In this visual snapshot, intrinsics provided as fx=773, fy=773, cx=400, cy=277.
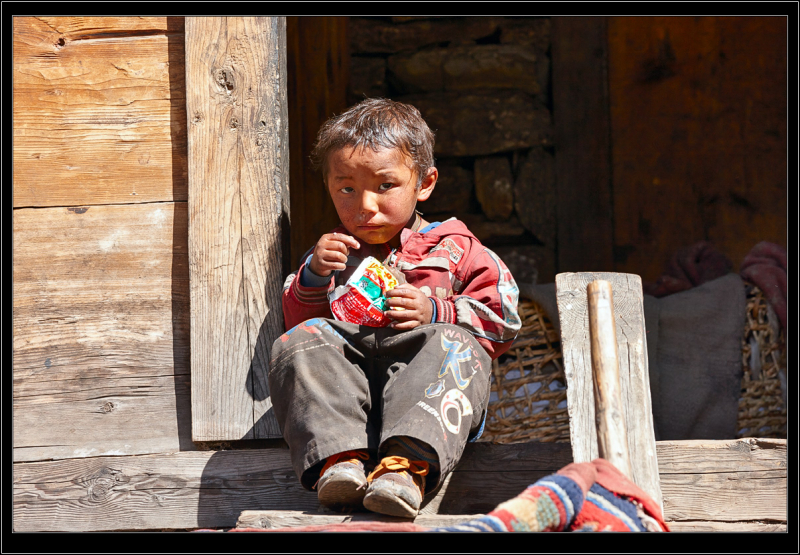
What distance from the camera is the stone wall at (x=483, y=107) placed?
4371 millimetres

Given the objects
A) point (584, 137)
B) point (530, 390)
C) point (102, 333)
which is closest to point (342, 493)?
point (102, 333)

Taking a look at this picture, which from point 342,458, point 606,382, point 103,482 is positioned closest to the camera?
point 606,382

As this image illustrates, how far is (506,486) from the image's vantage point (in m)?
2.06

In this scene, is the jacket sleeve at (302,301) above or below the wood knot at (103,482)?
above

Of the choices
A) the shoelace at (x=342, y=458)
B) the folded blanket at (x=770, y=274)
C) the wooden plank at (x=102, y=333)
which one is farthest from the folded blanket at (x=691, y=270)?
the wooden plank at (x=102, y=333)

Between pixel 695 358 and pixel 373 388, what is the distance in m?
1.49

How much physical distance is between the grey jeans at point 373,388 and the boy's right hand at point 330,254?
0.14 metres

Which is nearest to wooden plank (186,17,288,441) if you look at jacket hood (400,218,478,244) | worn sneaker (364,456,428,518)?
jacket hood (400,218,478,244)

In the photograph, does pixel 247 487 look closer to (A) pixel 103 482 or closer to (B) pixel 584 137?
(A) pixel 103 482

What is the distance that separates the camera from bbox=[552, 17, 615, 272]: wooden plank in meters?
4.45

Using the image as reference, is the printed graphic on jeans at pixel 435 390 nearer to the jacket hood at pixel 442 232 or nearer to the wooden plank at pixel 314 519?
the wooden plank at pixel 314 519

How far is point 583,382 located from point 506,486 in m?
0.41

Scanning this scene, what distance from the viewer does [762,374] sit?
2900mm

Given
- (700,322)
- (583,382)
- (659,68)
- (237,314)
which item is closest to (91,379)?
(237,314)
